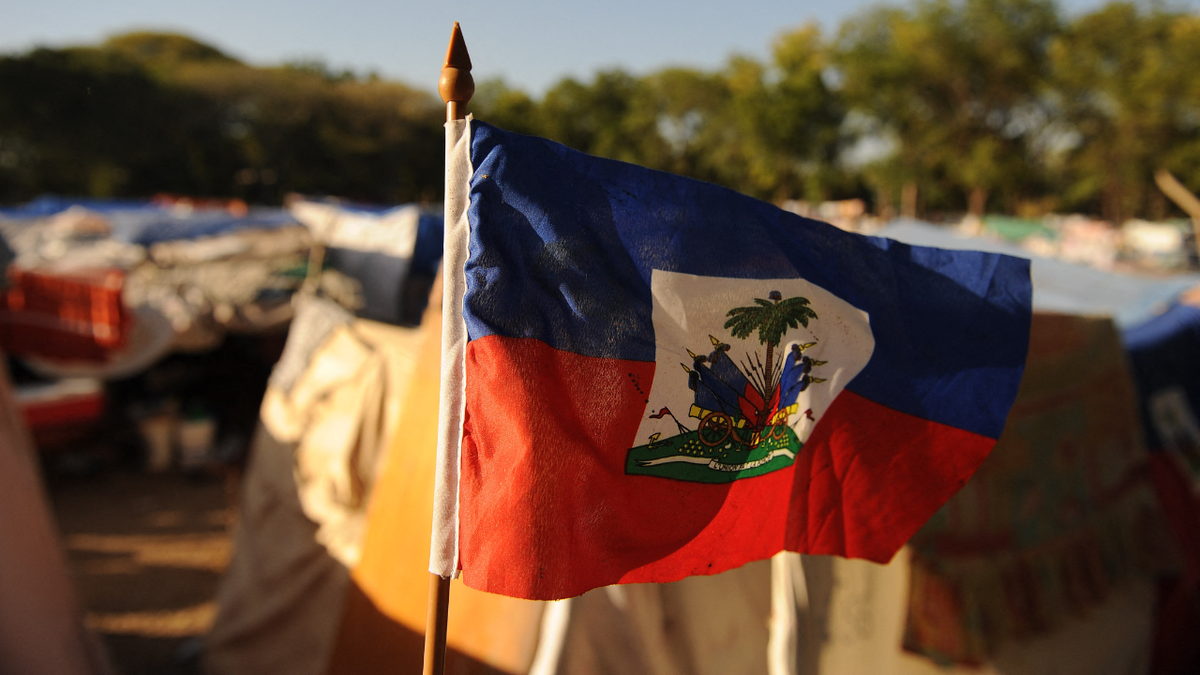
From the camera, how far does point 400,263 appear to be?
23.0 ft

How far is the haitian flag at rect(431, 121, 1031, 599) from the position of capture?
178 cm

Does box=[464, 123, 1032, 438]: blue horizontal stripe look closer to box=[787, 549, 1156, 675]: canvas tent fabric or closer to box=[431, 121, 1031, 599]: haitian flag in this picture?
box=[431, 121, 1031, 599]: haitian flag

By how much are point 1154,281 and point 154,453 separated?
9985mm

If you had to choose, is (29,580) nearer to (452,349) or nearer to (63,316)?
(452,349)

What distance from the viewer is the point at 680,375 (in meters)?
1.99

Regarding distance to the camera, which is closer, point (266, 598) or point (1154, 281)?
point (266, 598)

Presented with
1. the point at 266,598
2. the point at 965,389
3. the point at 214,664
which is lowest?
the point at 214,664

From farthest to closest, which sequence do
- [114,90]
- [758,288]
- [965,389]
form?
[114,90] → [965,389] → [758,288]

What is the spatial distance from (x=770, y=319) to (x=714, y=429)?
0.35 metres

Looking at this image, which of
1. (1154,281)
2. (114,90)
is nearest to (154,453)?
(1154,281)

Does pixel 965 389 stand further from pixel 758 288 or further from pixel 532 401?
pixel 532 401

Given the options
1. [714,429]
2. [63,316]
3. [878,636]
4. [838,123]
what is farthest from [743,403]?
[838,123]

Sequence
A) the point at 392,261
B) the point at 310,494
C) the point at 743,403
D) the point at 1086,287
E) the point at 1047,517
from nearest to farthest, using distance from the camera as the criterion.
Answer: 1. the point at 743,403
2. the point at 1047,517
3. the point at 310,494
4. the point at 1086,287
5. the point at 392,261

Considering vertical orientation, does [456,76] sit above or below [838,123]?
below
